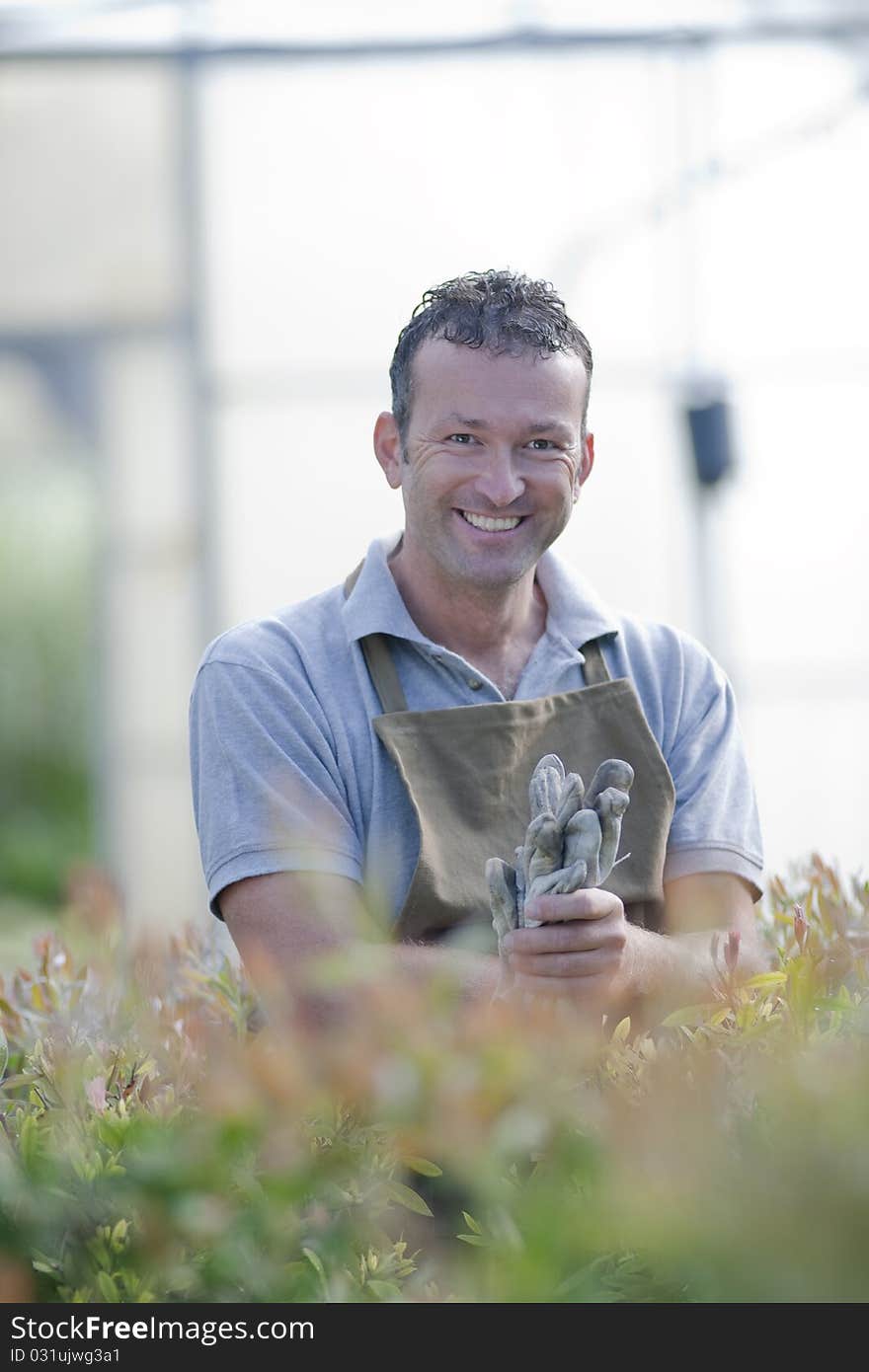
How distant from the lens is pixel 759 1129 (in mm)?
804

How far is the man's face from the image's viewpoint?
2.00 meters

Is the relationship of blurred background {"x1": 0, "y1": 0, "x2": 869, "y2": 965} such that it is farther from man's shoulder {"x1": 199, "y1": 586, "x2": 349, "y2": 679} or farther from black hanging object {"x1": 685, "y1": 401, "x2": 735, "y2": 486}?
man's shoulder {"x1": 199, "y1": 586, "x2": 349, "y2": 679}

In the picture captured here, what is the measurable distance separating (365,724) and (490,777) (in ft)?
0.52

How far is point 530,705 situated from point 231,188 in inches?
175

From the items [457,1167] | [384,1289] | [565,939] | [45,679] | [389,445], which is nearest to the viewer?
[457,1167]

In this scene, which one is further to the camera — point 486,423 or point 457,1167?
point 486,423

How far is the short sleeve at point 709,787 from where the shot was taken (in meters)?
2.08

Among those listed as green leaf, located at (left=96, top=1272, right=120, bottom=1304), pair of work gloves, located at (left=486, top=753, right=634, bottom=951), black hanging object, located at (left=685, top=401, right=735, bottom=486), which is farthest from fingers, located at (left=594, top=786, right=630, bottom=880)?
black hanging object, located at (left=685, top=401, right=735, bottom=486)

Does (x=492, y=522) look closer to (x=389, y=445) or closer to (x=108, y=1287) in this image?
(x=389, y=445)

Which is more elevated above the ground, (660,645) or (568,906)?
(660,645)

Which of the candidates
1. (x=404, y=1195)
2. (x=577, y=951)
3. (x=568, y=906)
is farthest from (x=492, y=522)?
(x=404, y=1195)

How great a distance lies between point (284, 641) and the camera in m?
2.06

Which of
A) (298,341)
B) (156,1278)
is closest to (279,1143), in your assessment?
(156,1278)

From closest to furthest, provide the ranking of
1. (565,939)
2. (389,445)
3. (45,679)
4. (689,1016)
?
(689,1016)
(565,939)
(389,445)
(45,679)
